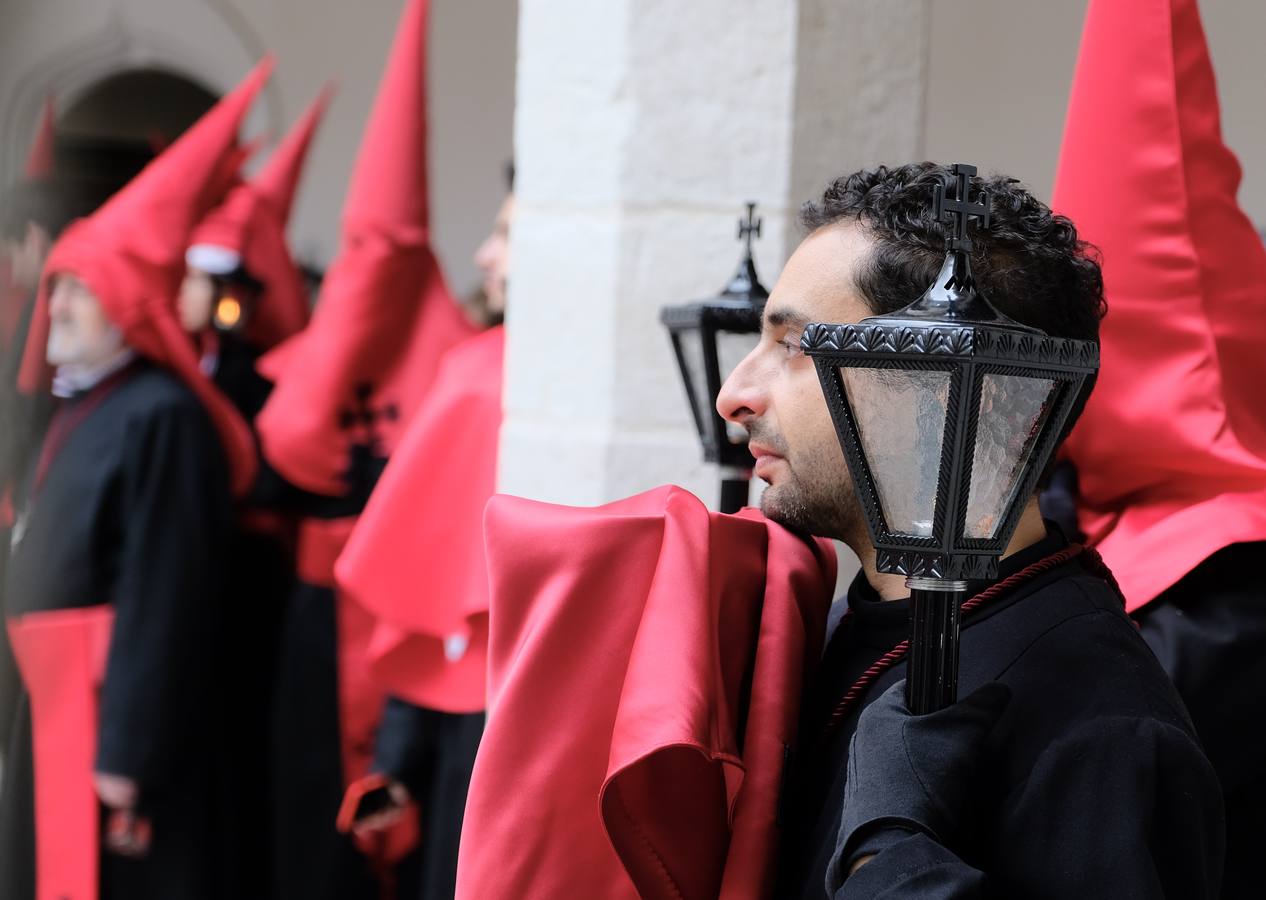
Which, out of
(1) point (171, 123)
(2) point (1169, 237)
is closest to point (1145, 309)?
(2) point (1169, 237)

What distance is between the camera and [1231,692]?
1.89m

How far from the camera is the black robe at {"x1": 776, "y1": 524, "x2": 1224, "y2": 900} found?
1219mm

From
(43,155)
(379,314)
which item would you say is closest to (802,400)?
(379,314)

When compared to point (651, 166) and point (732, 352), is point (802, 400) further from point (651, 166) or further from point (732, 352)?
point (651, 166)

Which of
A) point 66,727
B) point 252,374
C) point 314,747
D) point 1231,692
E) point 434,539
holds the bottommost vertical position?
point 314,747

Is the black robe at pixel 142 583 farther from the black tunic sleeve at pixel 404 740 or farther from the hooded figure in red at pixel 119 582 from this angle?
the black tunic sleeve at pixel 404 740

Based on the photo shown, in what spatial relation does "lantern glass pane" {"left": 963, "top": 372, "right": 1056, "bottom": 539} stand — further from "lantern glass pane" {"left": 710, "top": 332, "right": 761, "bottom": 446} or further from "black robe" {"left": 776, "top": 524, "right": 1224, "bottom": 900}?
"lantern glass pane" {"left": 710, "top": 332, "right": 761, "bottom": 446}

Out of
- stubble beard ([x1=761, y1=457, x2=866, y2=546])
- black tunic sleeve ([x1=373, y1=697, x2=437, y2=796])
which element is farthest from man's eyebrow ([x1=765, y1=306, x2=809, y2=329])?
black tunic sleeve ([x1=373, y1=697, x2=437, y2=796])

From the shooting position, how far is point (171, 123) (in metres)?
8.39

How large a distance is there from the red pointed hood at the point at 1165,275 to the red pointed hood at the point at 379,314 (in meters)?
2.41

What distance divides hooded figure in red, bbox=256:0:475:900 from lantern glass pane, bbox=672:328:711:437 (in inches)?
84.6

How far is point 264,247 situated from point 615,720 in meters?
4.03

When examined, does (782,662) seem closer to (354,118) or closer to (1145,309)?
(1145,309)

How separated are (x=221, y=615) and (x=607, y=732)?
3022 mm
